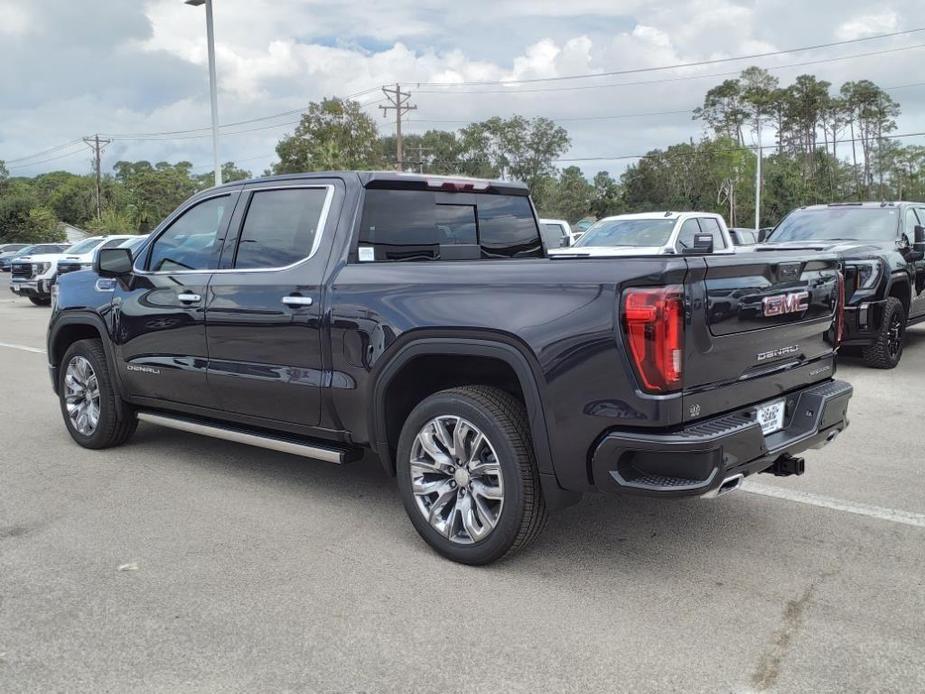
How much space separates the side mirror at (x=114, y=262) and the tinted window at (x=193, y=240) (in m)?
0.14

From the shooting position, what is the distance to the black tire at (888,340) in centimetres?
924

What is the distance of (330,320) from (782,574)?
243cm

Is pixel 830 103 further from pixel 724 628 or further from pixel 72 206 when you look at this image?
pixel 724 628

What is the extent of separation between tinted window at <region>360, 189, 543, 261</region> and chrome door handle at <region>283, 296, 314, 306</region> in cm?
35

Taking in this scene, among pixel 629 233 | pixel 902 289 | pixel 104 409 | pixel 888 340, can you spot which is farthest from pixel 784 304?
pixel 629 233

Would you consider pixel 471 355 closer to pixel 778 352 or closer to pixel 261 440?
pixel 778 352

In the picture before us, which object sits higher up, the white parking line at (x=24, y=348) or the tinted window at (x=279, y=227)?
the tinted window at (x=279, y=227)

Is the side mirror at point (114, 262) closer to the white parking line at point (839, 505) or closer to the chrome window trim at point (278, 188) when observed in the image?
the chrome window trim at point (278, 188)

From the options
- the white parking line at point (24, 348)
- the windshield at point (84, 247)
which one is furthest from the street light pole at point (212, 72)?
the white parking line at point (24, 348)

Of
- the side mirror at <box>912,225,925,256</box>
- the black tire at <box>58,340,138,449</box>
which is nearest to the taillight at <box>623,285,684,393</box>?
the black tire at <box>58,340,138,449</box>

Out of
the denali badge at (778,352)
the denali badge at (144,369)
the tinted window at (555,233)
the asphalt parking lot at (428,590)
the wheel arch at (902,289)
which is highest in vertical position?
the tinted window at (555,233)

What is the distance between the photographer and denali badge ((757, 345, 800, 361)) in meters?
3.88

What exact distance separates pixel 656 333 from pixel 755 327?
0.65 metres

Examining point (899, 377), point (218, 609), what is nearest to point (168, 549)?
point (218, 609)
